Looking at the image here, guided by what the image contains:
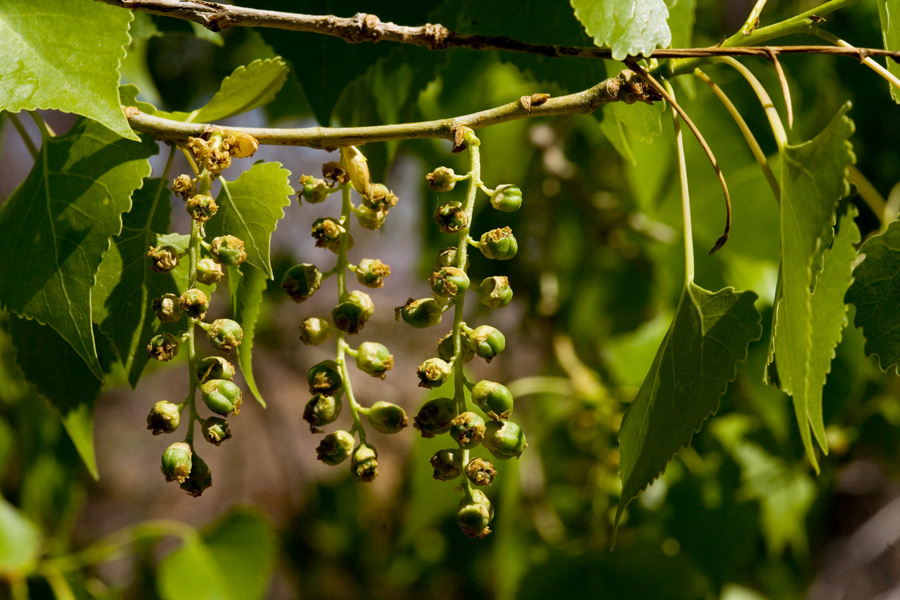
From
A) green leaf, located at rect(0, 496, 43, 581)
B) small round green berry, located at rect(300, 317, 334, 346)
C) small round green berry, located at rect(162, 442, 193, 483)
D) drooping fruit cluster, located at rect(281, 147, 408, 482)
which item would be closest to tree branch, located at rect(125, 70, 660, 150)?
drooping fruit cluster, located at rect(281, 147, 408, 482)

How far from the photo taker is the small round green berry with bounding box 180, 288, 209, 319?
0.49m

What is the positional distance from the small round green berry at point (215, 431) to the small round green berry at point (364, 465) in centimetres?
9

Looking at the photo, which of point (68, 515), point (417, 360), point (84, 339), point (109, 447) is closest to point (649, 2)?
point (84, 339)

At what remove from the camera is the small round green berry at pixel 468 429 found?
48 centimetres

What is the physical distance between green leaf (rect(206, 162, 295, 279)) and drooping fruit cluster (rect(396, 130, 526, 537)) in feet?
0.37

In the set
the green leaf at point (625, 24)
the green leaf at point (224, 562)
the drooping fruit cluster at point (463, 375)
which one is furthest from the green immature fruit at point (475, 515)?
the green leaf at point (224, 562)

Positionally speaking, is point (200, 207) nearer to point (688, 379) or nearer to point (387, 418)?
point (387, 418)

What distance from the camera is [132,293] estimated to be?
0.57 m

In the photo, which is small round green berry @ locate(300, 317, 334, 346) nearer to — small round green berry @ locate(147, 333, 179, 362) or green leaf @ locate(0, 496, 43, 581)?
small round green berry @ locate(147, 333, 179, 362)

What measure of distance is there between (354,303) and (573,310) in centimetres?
111

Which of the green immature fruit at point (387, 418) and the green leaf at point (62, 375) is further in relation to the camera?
the green leaf at point (62, 375)

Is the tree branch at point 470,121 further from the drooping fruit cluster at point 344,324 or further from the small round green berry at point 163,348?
the small round green berry at point 163,348

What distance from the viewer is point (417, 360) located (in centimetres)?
333

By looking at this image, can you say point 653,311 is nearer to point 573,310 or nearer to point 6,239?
point 573,310
